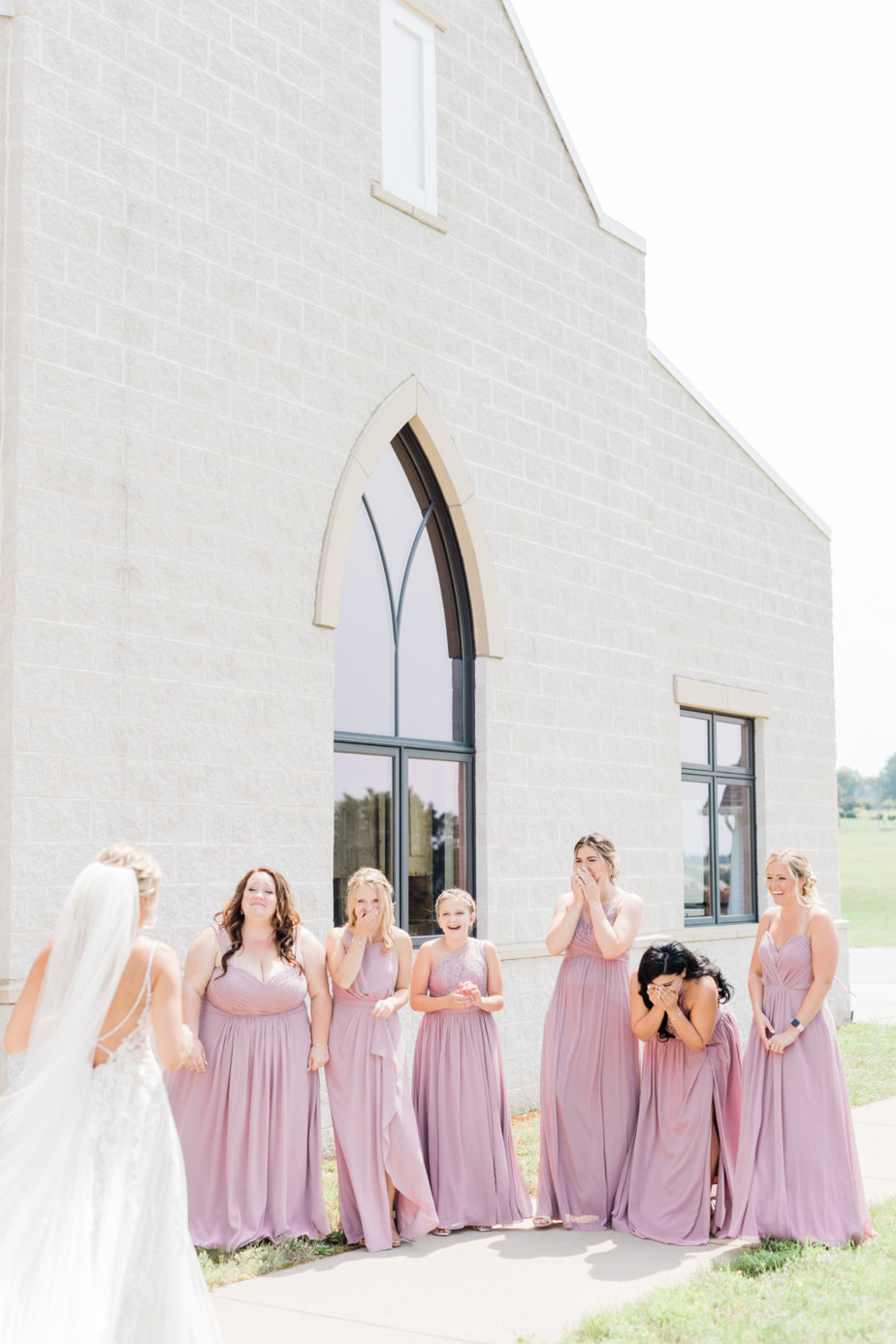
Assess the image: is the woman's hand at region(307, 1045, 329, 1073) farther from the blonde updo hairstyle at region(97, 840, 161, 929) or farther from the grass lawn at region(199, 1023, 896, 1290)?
the blonde updo hairstyle at region(97, 840, 161, 929)

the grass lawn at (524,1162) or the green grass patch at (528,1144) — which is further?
the green grass patch at (528,1144)

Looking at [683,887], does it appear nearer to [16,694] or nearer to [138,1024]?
[16,694]

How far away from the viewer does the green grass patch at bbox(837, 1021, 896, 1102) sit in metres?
10.9

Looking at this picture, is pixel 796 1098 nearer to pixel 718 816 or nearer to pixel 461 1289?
pixel 461 1289

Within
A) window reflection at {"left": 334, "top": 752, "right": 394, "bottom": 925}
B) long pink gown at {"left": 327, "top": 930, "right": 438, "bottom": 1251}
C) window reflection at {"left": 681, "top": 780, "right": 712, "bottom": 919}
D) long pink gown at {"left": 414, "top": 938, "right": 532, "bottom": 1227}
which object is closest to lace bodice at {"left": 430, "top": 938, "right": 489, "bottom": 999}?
long pink gown at {"left": 414, "top": 938, "right": 532, "bottom": 1227}

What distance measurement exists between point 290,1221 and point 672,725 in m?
7.01

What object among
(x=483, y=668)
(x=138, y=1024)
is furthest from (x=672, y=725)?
(x=138, y=1024)

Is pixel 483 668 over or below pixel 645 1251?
over

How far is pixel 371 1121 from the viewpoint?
21.8ft

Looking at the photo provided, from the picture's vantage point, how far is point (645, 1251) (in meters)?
6.43

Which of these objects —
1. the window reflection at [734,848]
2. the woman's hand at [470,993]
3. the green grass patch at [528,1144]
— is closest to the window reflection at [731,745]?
the window reflection at [734,848]

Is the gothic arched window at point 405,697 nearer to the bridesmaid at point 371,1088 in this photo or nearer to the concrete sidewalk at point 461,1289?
the bridesmaid at point 371,1088

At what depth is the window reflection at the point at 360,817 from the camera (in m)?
9.09

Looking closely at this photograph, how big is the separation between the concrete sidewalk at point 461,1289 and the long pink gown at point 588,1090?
217 millimetres
